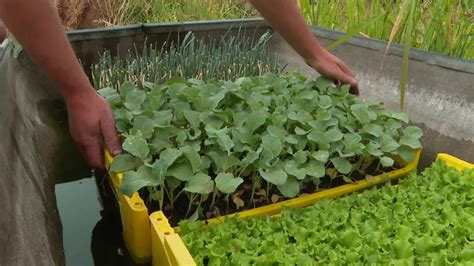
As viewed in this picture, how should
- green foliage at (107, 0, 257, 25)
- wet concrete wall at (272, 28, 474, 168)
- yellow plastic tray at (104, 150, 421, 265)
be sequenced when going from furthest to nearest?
1. green foliage at (107, 0, 257, 25)
2. wet concrete wall at (272, 28, 474, 168)
3. yellow plastic tray at (104, 150, 421, 265)

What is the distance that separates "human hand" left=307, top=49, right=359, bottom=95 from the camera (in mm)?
1483

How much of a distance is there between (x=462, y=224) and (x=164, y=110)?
0.84 m

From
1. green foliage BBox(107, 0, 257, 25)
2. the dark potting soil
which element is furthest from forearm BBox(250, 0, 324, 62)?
green foliage BBox(107, 0, 257, 25)

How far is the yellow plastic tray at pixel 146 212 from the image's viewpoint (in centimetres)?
103

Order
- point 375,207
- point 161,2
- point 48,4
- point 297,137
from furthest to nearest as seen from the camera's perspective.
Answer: point 161,2
point 297,137
point 375,207
point 48,4

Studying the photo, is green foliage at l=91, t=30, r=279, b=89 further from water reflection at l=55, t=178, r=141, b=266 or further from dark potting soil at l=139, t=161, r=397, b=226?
dark potting soil at l=139, t=161, r=397, b=226

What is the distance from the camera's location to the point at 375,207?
1103mm

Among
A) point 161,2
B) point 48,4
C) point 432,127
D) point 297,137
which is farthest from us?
point 161,2

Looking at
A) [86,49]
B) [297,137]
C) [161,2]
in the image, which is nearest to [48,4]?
[297,137]

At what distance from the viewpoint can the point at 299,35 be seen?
1425 mm

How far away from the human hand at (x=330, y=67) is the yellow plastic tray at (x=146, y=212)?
0.39 meters

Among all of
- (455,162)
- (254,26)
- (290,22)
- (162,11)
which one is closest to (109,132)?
(290,22)

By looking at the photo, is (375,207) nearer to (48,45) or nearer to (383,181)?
(383,181)

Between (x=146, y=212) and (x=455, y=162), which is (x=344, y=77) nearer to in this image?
(x=455, y=162)
